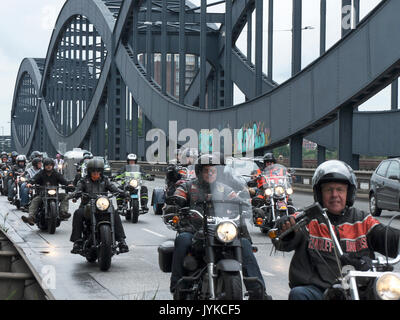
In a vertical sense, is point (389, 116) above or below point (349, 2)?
below

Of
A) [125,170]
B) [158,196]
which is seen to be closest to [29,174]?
[125,170]

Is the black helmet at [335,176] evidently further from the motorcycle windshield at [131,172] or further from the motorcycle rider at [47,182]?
the motorcycle windshield at [131,172]

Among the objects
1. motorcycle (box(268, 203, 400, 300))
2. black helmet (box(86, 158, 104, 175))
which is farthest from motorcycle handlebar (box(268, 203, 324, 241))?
black helmet (box(86, 158, 104, 175))

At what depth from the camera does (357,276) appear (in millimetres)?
3898

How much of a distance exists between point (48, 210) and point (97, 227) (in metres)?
4.55

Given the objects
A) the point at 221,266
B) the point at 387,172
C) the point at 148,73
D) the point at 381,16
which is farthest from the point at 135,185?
the point at 148,73

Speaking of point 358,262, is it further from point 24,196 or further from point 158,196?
point 24,196

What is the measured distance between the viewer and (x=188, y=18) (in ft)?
160

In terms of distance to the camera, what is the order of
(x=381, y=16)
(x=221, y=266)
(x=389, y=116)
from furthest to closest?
(x=389, y=116) < (x=381, y=16) < (x=221, y=266)

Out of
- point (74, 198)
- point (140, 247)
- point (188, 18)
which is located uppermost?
point (188, 18)

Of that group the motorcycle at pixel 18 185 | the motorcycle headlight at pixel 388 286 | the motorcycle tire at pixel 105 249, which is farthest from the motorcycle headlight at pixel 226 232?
the motorcycle at pixel 18 185

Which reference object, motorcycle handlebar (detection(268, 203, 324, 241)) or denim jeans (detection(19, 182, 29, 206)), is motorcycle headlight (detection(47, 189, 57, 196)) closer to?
denim jeans (detection(19, 182, 29, 206))

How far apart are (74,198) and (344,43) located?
1443 cm

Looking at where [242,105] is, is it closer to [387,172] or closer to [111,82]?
[387,172]
